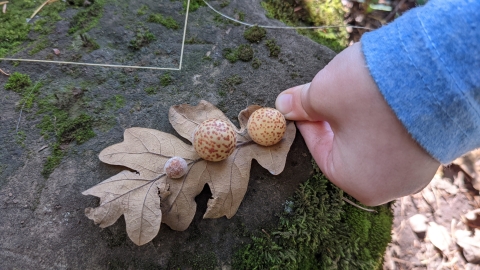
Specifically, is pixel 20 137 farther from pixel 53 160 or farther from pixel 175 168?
pixel 175 168

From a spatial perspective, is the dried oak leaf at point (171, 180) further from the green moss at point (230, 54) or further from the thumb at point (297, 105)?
the green moss at point (230, 54)

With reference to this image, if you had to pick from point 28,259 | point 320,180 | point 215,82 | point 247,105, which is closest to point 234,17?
point 215,82

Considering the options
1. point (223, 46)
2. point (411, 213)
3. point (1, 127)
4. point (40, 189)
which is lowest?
point (411, 213)

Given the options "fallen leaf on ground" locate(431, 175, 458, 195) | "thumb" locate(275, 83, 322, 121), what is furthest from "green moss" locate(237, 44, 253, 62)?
"fallen leaf on ground" locate(431, 175, 458, 195)

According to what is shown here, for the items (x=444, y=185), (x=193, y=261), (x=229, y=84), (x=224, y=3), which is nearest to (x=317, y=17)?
(x=224, y=3)

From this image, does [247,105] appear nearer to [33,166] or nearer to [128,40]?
[128,40]

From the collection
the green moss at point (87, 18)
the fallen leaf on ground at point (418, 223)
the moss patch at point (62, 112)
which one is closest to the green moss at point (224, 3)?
the green moss at point (87, 18)
